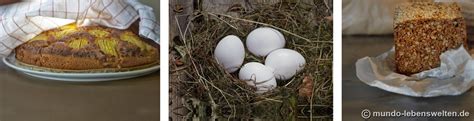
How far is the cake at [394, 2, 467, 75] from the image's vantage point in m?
1.36

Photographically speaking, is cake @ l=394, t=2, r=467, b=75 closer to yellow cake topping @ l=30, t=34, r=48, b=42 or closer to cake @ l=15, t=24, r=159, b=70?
cake @ l=15, t=24, r=159, b=70

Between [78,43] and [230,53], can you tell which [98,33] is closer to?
[78,43]

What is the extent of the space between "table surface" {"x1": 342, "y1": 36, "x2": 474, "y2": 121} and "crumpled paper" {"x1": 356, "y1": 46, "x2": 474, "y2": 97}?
12mm

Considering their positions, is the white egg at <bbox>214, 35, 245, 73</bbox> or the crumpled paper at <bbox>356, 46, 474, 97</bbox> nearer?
the crumpled paper at <bbox>356, 46, 474, 97</bbox>

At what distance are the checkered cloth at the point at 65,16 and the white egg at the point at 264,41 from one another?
0.23 meters

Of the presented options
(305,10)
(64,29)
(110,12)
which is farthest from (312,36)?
(64,29)

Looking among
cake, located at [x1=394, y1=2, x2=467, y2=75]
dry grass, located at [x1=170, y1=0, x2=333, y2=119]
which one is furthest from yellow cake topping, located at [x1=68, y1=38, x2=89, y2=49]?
cake, located at [x1=394, y1=2, x2=467, y2=75]

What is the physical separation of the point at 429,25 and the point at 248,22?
0.42 metres

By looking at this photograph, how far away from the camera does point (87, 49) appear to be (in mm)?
1427

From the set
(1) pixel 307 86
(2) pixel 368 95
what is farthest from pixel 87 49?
(2) pixel 368 95

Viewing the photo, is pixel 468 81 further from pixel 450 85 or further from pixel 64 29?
pixel 64 29

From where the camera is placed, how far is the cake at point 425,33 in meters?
1.36

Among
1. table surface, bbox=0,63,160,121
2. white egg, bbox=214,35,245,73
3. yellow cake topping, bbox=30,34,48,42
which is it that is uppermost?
yellow cake topping, bbox=30,34,48,42

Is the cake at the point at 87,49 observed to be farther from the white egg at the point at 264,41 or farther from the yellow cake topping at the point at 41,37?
the white egg at the point at 264,41
